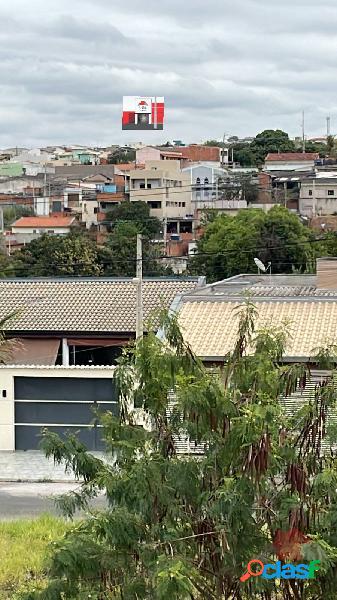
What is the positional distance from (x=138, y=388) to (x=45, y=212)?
8619 cm

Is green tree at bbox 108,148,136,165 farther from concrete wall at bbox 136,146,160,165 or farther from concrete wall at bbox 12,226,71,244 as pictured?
concrete wall at bbox 12,226,71,244

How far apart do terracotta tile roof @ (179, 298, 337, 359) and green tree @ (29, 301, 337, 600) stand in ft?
39.5

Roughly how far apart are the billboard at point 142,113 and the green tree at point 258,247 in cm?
4229

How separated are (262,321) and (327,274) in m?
8.38

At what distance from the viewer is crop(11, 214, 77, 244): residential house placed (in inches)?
2958

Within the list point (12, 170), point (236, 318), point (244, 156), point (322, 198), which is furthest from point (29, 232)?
point (244, 156)

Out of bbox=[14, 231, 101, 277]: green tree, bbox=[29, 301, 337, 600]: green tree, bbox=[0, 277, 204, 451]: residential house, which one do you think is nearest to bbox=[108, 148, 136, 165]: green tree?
bbox=[14, 231, 101, 277]: green tree

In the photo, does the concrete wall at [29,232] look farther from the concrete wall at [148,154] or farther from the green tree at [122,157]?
the green tree at [122,157]

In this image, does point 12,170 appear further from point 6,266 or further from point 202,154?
point 6,266

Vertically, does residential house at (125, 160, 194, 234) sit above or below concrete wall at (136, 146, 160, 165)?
below

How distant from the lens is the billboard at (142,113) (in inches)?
3787

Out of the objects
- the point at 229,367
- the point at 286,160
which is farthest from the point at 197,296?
the point at 286,160

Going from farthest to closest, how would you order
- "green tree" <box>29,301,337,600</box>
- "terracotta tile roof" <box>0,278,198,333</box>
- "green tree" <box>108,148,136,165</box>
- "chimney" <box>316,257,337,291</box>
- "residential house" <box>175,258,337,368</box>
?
1. "green tree" <box>108,148,136,165</box>
2. "chimney" <box>316,257,337,291</box>
3. "terracotta tile roof" <box>0,278,198,333</box>
4. "residential house" <box>175,258,337,368</box>
5. "green tree" <box>29,301,337,600</box>

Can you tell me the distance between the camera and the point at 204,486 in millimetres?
7504
